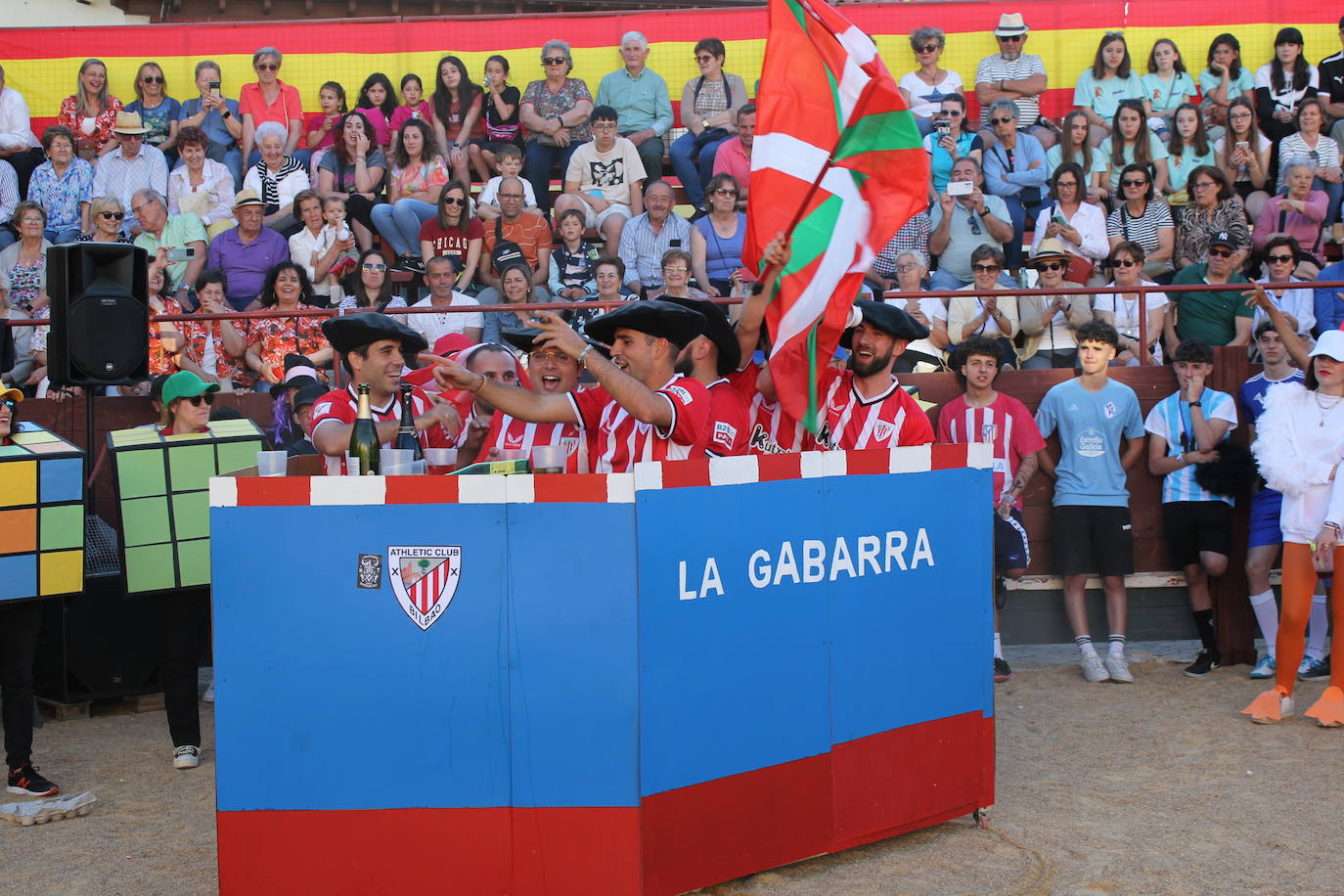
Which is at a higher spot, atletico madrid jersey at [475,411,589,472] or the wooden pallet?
atletico madrid jersey at [475,411,589,472]

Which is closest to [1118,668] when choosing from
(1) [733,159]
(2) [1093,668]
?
(2) [1093,668]

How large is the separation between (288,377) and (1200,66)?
9.32 m

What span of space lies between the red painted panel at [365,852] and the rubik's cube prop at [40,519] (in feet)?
7.25

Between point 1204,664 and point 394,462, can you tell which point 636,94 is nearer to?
point 1204,664

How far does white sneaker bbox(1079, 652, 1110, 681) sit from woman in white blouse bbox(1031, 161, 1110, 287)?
12.6ft

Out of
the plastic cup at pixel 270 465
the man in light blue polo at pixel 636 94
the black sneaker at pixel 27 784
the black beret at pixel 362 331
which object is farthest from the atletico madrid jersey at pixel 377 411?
the man in light blue polo at pixel 636 94

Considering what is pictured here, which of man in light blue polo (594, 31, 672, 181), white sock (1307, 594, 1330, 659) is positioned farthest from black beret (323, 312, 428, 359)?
man in light blue polo (594, 31, 672, 181)

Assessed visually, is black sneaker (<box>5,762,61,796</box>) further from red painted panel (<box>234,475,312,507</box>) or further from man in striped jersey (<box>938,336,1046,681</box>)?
man in striped jersey (<box>938,336,1046,681</box>)

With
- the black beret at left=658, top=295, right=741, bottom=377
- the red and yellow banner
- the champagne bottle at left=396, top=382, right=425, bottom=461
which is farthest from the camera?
the red and yellow banner

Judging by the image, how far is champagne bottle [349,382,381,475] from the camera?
14.8 feet

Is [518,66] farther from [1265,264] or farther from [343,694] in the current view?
[343,694]

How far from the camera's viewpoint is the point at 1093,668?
8.13 m

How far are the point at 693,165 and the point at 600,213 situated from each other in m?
1.04

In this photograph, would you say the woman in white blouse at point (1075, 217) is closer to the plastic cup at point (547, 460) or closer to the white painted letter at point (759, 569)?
the white painted letter at point (759, 569)
